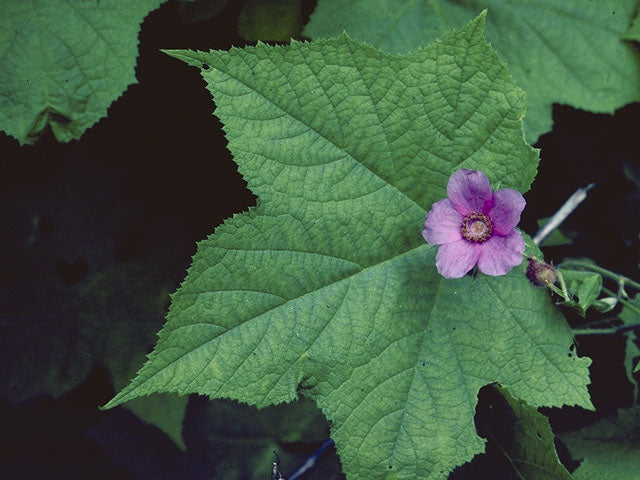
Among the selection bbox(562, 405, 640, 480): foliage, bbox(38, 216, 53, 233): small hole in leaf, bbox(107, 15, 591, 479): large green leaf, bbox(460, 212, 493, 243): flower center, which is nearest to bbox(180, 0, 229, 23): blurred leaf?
bbox(107, 15, 591, 479): large green leaf

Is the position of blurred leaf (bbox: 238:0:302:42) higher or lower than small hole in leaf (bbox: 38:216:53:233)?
higher

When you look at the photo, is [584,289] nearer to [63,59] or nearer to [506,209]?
[506,209]

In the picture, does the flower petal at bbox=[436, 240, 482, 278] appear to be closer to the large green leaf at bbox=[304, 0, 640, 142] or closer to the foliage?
the large green leaf at bbox=[304, 0, 640, 142]

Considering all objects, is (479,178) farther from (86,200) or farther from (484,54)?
(86,200)

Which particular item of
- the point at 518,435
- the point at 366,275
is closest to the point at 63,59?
the point at 366,275

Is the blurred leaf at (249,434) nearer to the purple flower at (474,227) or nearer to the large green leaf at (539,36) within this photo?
the purple flower at (474,227)

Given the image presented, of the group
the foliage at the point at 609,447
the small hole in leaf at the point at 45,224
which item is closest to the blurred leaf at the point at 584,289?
the foliage at the point at 609,447
